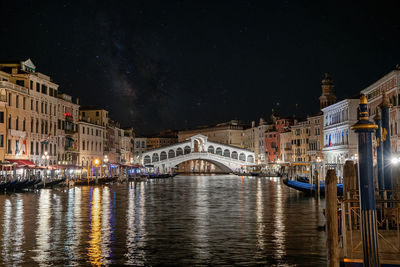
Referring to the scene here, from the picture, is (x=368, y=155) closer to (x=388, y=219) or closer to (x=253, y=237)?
(x=388, y=219)

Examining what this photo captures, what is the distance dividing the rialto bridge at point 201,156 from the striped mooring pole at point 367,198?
8697 cm

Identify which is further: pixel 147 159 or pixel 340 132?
pixel 147 159

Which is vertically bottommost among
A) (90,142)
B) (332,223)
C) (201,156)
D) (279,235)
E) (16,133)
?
(279,235)

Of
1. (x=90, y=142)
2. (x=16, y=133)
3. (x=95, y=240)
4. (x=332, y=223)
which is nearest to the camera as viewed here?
(x=332, y=223)

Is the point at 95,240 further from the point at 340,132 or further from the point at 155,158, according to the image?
the point at 155,158

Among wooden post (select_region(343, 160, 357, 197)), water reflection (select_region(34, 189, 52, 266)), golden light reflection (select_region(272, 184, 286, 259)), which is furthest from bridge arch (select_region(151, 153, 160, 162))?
wooden post (select_region(343, 160, 357, 197))

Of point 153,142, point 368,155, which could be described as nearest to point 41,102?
point 368,155

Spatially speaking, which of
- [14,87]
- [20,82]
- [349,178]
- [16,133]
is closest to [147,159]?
[20,82]

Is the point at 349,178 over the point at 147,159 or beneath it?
beneath

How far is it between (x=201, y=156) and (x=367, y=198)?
87556 millimetres

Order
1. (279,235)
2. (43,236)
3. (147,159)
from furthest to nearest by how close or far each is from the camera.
Answer: (147,159), (279,235), (43,236)

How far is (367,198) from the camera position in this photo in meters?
8.09

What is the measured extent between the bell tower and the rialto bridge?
22.2m

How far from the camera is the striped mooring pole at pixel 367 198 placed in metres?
8.05
